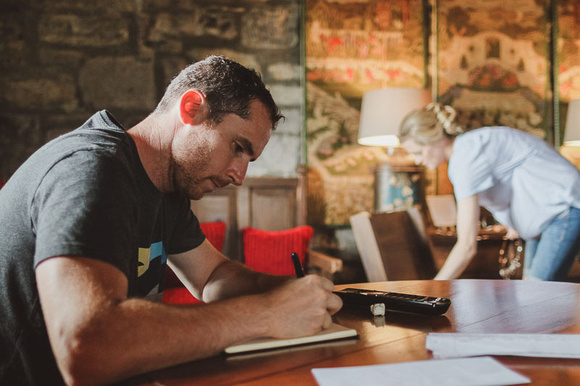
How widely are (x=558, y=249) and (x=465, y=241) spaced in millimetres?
378

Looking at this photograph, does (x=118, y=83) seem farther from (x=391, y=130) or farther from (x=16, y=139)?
(x=391, y=130)

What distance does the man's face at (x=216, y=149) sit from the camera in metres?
1.05

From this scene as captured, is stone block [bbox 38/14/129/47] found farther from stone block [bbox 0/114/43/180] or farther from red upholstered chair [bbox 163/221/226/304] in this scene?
red upholstered chair [bbox 163/221/226/304]

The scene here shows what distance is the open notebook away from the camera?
2.41 ft

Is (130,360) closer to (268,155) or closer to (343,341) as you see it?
(343,341)

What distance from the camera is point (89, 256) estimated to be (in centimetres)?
67

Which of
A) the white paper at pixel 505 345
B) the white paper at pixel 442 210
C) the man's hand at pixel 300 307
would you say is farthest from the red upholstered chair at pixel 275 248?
the white paper at pixel 505 345

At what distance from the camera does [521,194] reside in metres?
1.96

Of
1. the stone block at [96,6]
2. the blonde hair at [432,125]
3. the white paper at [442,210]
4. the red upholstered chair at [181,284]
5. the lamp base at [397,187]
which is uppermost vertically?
the stone block at [96,6]

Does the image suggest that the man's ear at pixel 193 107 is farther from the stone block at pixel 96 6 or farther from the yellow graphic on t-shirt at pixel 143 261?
the stone block at pixel 96 6

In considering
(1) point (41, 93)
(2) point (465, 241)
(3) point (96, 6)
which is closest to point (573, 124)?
(2) point (465, 241)

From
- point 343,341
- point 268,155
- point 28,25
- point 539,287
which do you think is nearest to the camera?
point 343,341

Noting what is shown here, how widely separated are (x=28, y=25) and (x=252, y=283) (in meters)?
2.55

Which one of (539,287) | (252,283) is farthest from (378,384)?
(539,287)
